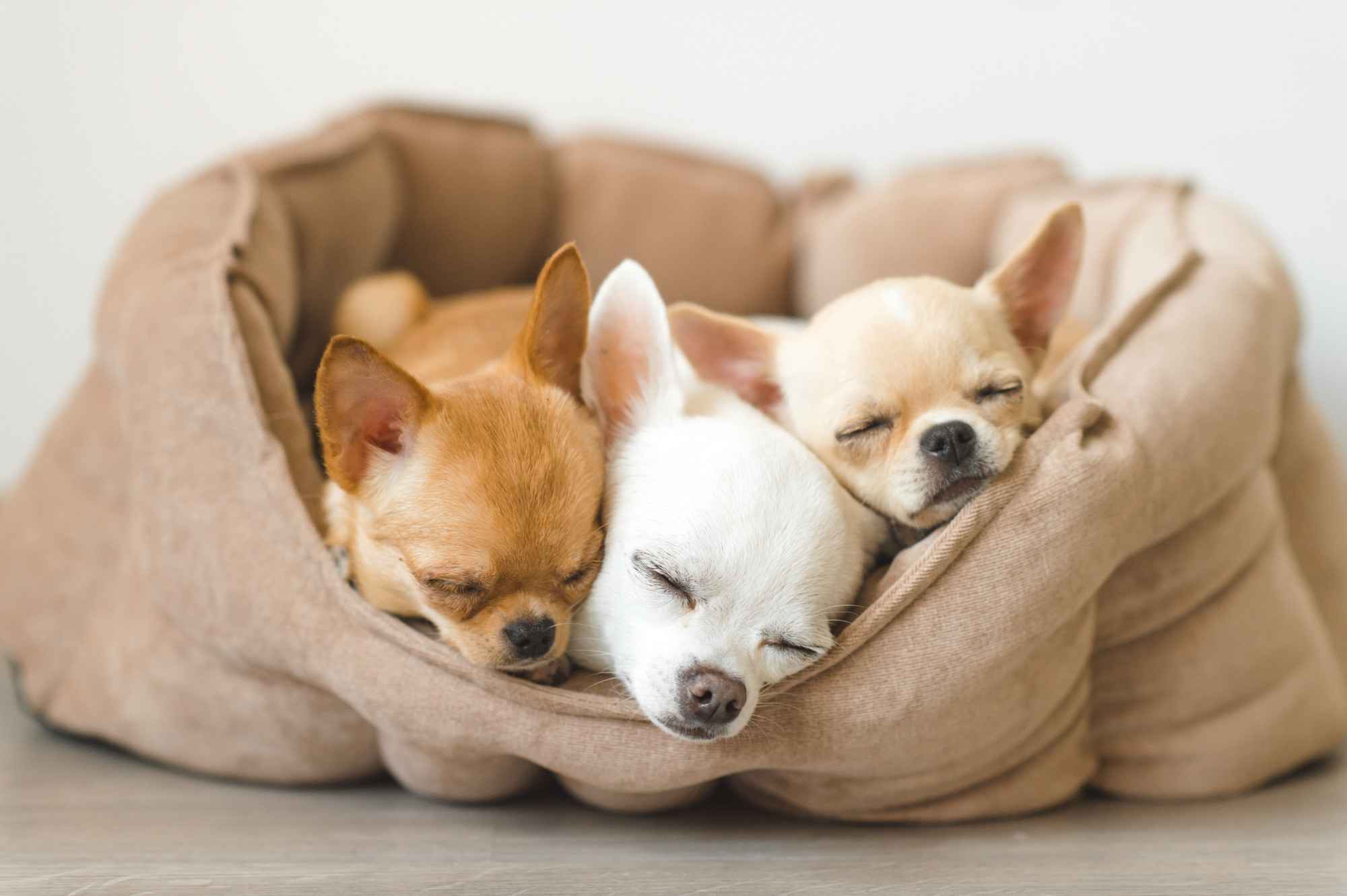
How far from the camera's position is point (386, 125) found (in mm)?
2234

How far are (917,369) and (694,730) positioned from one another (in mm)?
489

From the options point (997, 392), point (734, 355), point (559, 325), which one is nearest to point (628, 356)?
point (559, 325)

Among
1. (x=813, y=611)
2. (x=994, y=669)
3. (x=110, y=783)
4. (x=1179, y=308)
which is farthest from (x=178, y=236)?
(x=1179, y=308)

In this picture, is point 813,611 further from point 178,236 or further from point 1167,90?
point 1167,90

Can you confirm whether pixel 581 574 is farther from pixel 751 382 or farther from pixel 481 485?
pixel 751 382

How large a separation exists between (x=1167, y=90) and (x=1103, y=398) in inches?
66.1

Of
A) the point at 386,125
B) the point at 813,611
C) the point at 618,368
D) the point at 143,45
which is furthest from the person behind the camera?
the point at 143,45

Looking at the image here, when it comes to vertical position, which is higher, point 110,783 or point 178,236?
point 178,236

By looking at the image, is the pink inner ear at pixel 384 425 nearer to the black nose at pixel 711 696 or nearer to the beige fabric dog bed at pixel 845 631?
the beige fabric dog bed at pixel 845 631

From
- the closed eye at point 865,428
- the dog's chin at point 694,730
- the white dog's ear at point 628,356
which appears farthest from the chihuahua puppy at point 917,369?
the dog's chin at point 694,730

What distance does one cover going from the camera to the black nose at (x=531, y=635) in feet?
3.87

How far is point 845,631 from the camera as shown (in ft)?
4.12

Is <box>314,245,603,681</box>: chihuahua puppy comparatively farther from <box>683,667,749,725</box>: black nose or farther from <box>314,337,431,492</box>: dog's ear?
<box>683,667,749,725</box>: black nose

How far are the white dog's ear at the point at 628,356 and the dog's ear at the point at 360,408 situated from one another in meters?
0.23
